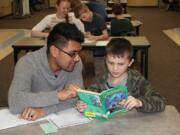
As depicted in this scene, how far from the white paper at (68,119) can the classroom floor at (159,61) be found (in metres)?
2.32

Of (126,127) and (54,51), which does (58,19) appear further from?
(126,127)

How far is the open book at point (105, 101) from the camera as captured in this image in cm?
180

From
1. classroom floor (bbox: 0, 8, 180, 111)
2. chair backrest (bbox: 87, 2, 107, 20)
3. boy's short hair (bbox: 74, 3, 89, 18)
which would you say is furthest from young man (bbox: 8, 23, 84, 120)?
chair backrest (bbox: 87, 2, 107, 20)

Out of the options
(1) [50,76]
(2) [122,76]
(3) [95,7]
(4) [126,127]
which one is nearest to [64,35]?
(1) [50,76]

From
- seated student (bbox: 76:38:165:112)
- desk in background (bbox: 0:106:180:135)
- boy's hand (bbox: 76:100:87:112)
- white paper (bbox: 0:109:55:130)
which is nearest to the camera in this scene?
desk in background (bbox: 0:106:180:135)

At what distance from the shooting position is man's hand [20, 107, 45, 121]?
6.37 feet

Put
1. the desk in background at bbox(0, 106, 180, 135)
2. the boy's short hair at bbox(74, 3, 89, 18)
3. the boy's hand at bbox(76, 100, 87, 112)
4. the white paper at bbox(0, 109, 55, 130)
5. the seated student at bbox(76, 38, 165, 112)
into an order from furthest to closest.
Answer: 1. the boy's short hair at bbox(74, 3, 89, 18)
2. the seated student at bbox(76, 38, 165, 112)
3. the boy's hand at bbox(76, 100, 87, 112)
4. the white paper at bbox(0, 109, 55, 130)
5. the desk in background at bbox(0, 106, 180, 135)

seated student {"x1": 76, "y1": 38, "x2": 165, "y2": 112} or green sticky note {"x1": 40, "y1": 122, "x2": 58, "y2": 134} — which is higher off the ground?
seated student {"x1": 76, "y1": 38, "x2": 165, "y2": 112}

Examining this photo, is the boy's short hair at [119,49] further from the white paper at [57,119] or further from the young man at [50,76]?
the white paper at [57,119]

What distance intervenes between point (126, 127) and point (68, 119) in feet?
1.06

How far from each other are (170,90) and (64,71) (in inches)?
109

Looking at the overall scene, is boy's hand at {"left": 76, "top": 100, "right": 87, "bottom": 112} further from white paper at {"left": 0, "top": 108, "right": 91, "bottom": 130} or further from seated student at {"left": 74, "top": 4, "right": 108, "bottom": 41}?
seated student at {"left": 74, "top": 4, "right": 108, "bottom": 41}

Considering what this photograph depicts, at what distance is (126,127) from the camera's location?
5.91 ft

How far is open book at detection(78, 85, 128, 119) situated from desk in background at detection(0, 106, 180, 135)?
5 cm
